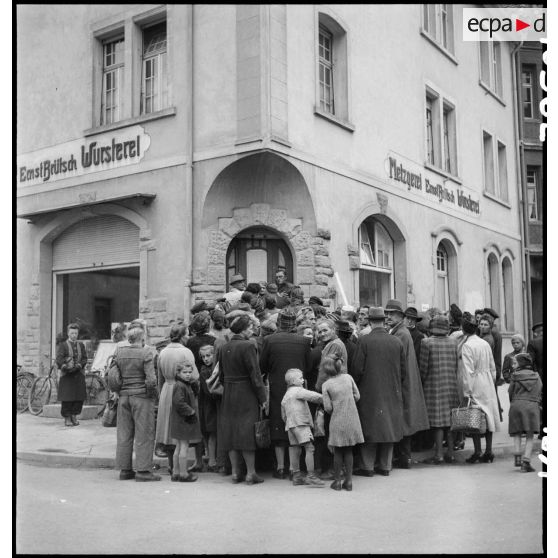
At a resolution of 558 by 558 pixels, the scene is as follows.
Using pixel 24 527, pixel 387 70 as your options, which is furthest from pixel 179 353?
pixel 387 70

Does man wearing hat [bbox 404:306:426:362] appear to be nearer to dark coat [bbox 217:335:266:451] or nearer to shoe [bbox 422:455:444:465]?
shoe [bbox 422:455:444:465]

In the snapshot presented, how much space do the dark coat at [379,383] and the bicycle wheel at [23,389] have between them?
812 cm

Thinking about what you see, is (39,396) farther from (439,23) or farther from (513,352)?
(439,23)

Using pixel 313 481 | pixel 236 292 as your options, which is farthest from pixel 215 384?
pixel 236 292

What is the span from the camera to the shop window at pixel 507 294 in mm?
21844

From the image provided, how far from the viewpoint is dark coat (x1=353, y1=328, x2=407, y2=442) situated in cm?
839

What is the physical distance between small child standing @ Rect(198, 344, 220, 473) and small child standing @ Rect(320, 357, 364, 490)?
5.03ft

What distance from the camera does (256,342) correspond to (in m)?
8.37

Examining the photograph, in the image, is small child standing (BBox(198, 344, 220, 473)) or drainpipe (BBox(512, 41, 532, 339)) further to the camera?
drainpipe (BBox(512, 41, 532, 339))

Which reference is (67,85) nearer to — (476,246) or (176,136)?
(176,136)

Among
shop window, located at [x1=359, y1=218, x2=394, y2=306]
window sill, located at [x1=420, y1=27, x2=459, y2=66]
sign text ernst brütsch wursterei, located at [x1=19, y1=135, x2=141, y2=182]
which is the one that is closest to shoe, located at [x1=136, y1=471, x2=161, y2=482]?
sign text ernst brütsch wursterei, located at [x1=19, y1=135, x2=141, y2=182]

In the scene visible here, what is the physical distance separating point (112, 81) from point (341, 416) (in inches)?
377

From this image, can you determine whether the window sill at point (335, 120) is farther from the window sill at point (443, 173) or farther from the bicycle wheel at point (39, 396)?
the bicycle wheel at point (39, 396)

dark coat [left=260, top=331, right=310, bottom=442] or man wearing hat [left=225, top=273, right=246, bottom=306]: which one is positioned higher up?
man wearing hat [left=225, top=273, right=246, bottom=306]
